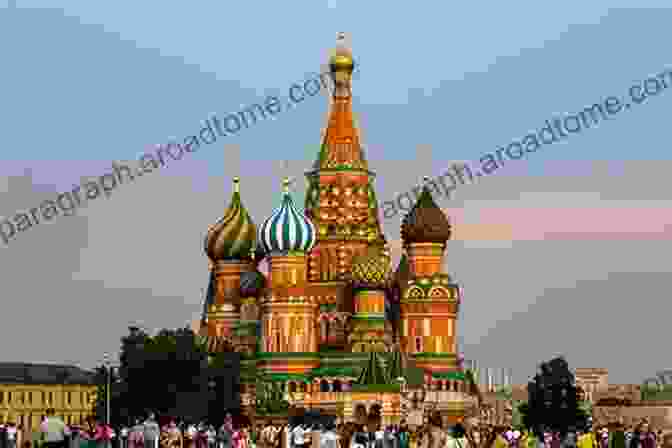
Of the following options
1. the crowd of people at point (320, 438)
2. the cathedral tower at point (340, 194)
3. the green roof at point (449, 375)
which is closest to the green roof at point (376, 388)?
the green roof at point (449, 375)

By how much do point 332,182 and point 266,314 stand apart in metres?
9.53

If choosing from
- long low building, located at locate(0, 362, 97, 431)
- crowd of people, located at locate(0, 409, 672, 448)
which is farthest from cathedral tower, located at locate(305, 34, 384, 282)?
crowd of people, located at locate(0, 409, 672, 448)

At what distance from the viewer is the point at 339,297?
80625 millimetres

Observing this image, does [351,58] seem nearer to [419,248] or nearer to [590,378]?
[419,248]

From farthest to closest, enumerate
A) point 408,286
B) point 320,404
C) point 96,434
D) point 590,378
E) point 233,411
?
point 590,378 → point 408,286 → point 320,404 → point 233,411 → point 96,434

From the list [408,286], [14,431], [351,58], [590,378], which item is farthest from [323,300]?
[590,378]

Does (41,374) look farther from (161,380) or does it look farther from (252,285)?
(161,380)

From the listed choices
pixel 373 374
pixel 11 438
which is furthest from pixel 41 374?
pixel 11 438

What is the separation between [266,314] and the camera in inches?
3017

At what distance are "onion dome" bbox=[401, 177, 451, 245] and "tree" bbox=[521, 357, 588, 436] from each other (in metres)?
10.3

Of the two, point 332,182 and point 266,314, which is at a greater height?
point 332,182

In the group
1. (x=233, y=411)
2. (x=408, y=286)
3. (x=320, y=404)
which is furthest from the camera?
(x=408, y=286)

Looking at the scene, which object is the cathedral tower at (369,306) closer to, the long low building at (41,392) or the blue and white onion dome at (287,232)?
the blue and white onion dome at (287,232)

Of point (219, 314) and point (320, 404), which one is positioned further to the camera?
point (219, 314)
